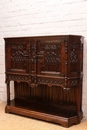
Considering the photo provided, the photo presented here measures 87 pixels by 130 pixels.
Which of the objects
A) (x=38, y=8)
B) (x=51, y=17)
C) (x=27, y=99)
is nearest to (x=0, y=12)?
(x=38, y=8)

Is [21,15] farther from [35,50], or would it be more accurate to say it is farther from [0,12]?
[35,50]

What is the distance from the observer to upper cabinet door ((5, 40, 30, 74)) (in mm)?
2684

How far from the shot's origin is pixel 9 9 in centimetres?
336

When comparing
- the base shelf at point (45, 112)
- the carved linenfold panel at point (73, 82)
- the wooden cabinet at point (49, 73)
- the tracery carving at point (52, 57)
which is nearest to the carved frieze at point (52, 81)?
the wooden cabinet at point (49, 73)

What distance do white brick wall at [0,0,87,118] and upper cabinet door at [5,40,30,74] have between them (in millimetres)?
494

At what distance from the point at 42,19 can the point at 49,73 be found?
3.35ft

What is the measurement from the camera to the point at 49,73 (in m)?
2.52

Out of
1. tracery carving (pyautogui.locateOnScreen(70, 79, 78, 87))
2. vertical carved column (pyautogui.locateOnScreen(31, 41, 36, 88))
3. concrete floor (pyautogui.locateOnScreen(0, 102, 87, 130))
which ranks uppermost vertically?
vertical carved column (pyautogui.locateOnScreen(31, 41, 36, 88))

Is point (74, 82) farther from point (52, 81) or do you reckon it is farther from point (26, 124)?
point (26, 124)

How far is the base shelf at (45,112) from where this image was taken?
2.47 m

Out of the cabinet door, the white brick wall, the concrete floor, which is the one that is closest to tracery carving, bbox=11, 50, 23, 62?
the cabinet door

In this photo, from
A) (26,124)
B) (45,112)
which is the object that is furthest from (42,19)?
(26,124)

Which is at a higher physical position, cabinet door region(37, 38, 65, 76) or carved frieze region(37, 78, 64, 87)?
cabinet door region(37, 38, 65, 76)

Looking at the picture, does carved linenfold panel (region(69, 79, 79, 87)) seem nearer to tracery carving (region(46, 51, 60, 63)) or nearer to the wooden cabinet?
the wooden cabinet
